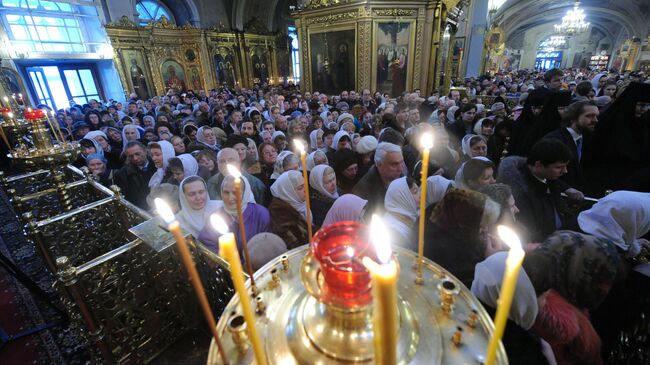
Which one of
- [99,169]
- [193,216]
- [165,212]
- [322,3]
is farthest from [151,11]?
[165,212]

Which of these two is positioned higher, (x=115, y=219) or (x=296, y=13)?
(x=296, y=13)

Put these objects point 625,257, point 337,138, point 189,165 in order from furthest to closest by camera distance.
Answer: point 337,138 → point 189,165 → point 625,257

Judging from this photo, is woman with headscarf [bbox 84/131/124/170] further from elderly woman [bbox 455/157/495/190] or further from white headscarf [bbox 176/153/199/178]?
elderly woman [bbox 455/157/495/190]

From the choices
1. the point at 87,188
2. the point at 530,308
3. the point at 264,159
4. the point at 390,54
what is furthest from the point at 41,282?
the point at 390,54

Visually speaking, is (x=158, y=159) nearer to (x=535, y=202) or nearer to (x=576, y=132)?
(x=535, y=202)

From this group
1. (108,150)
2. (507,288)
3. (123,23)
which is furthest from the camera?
(123,23)

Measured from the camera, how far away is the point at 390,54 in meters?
11.6

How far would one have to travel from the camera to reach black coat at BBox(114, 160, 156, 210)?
3686mm

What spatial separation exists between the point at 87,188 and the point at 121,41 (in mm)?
14429

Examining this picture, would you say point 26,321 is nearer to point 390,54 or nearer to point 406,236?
point 406,236

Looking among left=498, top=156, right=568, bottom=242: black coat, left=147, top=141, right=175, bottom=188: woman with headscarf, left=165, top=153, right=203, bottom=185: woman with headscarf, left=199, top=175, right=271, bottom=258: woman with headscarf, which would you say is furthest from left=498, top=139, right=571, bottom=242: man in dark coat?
left=147, top=141, right=175, bottom=188: woman with headscarf

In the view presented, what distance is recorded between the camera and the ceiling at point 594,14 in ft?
78.3

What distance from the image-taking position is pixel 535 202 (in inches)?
98.2

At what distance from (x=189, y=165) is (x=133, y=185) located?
2.71 ft
